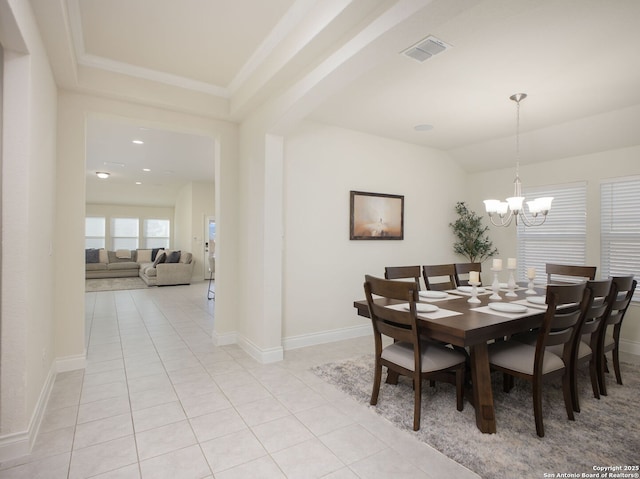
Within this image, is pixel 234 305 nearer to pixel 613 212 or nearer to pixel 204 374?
pixel 204 374

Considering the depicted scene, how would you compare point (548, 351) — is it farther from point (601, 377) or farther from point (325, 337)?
point (325, 337)

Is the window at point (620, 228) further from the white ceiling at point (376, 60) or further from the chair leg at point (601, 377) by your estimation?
the chair leg at point (601, 377)

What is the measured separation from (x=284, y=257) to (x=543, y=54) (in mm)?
2886

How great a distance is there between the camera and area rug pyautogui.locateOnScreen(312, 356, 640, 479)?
1863mm

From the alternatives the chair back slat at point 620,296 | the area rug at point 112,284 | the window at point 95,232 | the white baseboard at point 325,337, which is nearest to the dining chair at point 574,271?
the chair back slat at point 620,296

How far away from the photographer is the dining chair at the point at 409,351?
2.16m

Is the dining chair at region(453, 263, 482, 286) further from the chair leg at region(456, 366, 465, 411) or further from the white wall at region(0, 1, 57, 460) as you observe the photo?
the white wall at region(0, 1, 57, 460)

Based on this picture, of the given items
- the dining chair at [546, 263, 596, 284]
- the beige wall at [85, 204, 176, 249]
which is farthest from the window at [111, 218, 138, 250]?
the dining chair at [546, 263, 596, 284]

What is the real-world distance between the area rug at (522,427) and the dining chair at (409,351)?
167 millimetres

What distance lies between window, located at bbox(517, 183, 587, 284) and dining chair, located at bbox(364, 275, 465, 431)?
9.96 ft

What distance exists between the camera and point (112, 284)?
8.98 m

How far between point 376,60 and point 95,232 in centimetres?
1232

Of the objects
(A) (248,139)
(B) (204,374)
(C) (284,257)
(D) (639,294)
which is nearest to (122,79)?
(A) (248,139)

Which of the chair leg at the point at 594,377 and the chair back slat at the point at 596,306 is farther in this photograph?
the chair leg at the point at 594,377
